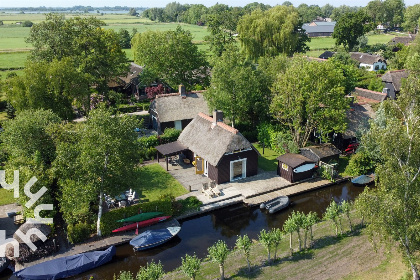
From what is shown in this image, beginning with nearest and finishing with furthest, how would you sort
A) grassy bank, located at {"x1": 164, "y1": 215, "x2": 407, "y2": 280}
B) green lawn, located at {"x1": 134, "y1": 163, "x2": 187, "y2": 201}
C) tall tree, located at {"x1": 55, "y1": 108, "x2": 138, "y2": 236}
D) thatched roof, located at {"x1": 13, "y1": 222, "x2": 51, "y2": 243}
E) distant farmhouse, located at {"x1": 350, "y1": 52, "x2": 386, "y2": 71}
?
grassy bank, located at {"x1": 164, "y1": 215, "x2": 407, "y2": 280} → thatched roof, located at {"x1": 13, "y1": 222, "x2": 51, "y2": 243} → tall tree, located at {"x1": 55, "y1": 108, "x2": 138, "y2": 236} → green lawn, located at {"x1": 134, "y1": 163, "x2": 187, "y2": 201} → distant farmhouse, located at {"x1": 350, "y1": 52, "x2": 386, "y2": 71}

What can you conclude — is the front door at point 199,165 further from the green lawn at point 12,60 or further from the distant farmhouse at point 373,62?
the green lawn at point 12,60

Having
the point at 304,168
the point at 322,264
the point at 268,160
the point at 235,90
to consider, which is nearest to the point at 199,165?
the point at 268,160

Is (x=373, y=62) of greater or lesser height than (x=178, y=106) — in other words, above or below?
above

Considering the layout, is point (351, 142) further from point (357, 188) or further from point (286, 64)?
point (286, 64)

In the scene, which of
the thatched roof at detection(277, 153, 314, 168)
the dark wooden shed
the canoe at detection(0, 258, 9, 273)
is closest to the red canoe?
the canoe at detection(0, 258, 9, 273)

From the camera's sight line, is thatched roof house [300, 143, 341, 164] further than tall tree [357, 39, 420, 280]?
Yes

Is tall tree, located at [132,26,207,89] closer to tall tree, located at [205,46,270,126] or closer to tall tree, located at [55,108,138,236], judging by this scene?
tall tree, located at [205,46,270,126]

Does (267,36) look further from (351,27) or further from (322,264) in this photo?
(322,264)
